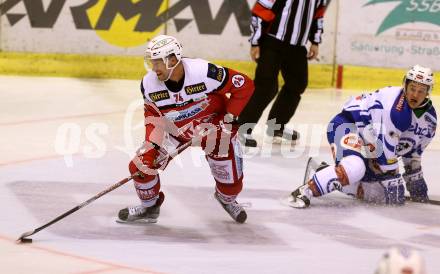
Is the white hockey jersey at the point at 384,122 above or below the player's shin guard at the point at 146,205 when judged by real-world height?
above

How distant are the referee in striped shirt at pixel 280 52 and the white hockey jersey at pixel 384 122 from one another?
1.64 meters

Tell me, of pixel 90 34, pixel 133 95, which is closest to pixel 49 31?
pixel 90 34

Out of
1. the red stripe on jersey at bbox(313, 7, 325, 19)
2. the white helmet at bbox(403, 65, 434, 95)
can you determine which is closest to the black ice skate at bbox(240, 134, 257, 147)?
the red stripe on jersey at bbox(313, 7, 325, 19)

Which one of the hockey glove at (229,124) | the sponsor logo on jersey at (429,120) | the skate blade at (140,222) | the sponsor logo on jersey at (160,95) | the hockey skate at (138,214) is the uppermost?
the sponsor logo on jersey at (160,95)

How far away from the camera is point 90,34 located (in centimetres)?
1024

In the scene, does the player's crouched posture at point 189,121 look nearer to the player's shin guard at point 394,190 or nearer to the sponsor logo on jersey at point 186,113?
the sponsor logo on jersey at point 186,113

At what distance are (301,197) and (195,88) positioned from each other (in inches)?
37.7

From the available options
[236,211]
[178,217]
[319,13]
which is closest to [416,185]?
[236,211]

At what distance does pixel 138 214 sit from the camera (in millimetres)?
5047

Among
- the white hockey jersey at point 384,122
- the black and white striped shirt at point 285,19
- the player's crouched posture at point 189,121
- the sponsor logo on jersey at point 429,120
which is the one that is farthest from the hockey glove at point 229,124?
the black and white striped shirt at point 285,19

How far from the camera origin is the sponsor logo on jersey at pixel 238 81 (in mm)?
5055

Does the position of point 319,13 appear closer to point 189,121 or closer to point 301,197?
point 301,197

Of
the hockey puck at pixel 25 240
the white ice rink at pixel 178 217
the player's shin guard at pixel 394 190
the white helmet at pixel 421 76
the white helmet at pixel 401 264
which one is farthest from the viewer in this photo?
the player's shin guard at pixel 394 190

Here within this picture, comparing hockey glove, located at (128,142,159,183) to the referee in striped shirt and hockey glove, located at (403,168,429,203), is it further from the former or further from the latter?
the referee in striped shirt
